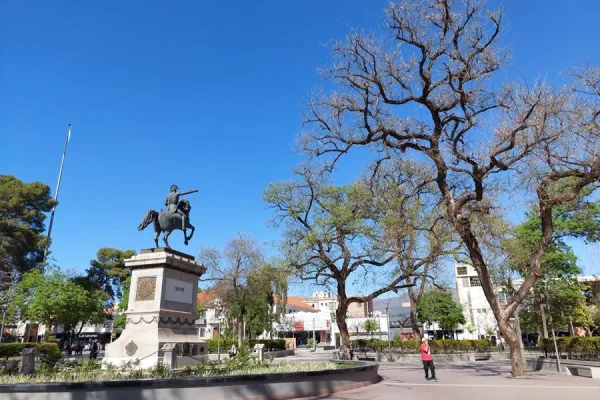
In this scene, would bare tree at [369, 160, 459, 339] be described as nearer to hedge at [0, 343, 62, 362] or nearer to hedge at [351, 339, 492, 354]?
hedge at [351, 339, 492, 354]

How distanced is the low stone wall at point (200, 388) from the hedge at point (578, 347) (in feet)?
57.4

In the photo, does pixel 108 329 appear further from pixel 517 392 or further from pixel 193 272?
pixel 517 392

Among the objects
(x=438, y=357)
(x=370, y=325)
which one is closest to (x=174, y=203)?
(x=438, y=357)

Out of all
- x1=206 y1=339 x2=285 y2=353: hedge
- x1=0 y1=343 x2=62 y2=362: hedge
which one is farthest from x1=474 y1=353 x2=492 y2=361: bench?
x1=0 y1=343 x2=62 y2=362: hedge

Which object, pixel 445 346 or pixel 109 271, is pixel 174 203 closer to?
pixel 445 346

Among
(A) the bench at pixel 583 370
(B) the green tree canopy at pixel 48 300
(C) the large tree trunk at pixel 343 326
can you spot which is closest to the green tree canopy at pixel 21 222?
(B) the green tree canopy at pixel 48 300

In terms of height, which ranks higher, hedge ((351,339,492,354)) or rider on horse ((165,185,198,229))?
rider on horse ((165,185,198,229))

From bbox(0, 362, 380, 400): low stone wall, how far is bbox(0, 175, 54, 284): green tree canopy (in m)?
37.1

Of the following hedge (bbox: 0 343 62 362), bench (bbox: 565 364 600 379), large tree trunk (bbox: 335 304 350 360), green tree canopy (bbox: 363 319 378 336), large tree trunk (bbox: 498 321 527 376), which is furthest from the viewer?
green tree canopy (bbox: 363 319 378 336)

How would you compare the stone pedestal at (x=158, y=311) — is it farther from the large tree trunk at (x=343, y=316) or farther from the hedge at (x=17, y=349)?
the hedge at (x=17, y=349)

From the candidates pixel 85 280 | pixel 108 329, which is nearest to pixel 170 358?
pixel 85 280

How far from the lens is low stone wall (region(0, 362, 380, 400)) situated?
8.00 metres

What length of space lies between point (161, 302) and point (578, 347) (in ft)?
76.9

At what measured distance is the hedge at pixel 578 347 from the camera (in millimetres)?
21819
